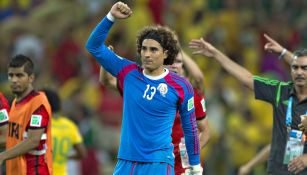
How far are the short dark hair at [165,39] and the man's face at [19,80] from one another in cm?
147

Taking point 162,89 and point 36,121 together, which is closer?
point 162,89

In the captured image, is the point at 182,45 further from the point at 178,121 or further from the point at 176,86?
the point at 176,86

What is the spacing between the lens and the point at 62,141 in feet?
41.8

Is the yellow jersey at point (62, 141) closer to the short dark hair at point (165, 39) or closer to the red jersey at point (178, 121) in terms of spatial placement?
the red jersey at point (178, 121)

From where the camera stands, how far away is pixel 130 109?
32.2 ft

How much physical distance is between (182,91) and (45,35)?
9301mm

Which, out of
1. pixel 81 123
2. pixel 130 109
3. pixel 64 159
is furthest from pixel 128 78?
pixel 81 123

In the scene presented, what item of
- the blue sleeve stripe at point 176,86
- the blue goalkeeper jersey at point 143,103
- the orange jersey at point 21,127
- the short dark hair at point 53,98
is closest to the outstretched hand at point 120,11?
the blue goalkeeper jersey at point 143,103

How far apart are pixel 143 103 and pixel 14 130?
1831 mm

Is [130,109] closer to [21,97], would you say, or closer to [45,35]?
[21,97]

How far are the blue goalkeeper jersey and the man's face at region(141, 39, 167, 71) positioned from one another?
0.39ft

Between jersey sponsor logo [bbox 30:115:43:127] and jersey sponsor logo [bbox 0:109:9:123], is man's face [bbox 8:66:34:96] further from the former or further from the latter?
jersey sponsor logo [bbox 30:115:43:127]

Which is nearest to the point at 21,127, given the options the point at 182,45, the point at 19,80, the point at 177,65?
the point at 19,80

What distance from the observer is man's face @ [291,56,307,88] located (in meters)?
11.0
